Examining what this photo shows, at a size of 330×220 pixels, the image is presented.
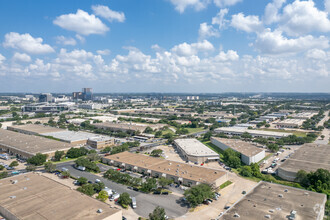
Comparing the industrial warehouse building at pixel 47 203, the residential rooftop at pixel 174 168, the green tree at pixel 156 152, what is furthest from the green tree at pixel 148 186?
the green tree at pixel 156 152

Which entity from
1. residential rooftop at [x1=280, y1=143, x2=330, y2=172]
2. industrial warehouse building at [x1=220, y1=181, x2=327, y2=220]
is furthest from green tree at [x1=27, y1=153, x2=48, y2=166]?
residential rooftop at [x1=280, y1=143, x2=330, y2=172]

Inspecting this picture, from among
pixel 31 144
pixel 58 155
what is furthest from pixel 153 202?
pixel 31 144

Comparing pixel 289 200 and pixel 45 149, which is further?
pixel 45 149

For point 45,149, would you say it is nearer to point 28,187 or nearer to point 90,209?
point 28,187

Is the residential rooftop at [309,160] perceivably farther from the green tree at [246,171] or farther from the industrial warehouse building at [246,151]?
the industrial warehouse building at [246,151]

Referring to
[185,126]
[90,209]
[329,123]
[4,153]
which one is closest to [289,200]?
[90,209]

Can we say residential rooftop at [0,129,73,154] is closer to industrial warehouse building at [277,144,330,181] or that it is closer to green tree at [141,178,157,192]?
green tree at [141,178,157,192]

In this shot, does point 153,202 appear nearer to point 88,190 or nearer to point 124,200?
point 124,200
